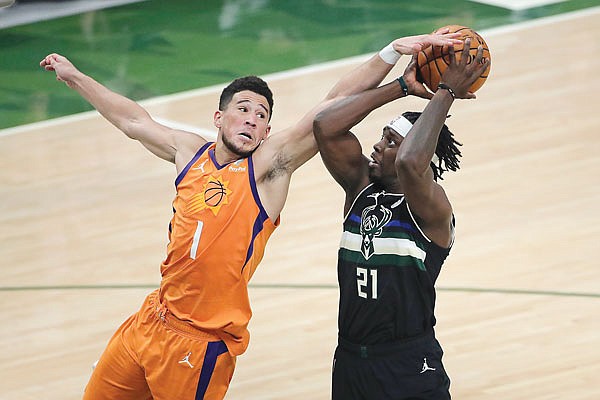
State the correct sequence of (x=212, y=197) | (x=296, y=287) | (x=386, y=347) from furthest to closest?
(x=296, y=287) → (x=212, y=197) → (x=386, y=347)

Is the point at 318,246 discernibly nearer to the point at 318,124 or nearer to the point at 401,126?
the point at 318,124

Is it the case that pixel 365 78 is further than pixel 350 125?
Yes

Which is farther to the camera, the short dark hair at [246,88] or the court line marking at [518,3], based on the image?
the court line marking at [518,3]

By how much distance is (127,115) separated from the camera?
596 cm

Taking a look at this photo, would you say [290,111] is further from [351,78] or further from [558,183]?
[351,78]

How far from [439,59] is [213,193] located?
1162 millimetres

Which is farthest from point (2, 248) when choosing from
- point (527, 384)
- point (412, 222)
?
point (412, 222)

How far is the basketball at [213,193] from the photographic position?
5512mm

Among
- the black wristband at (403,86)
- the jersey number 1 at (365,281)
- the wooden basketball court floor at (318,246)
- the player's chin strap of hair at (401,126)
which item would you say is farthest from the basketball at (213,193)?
the wooden basketball court floor at (318,246)

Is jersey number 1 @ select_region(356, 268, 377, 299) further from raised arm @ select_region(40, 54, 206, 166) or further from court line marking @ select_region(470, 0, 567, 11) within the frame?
court line marking @ select_region(470, 0, 567, 11)

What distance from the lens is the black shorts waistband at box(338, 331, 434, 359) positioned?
17.3 ft

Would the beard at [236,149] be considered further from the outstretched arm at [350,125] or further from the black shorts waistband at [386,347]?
the black shorts waistband at [386,347]

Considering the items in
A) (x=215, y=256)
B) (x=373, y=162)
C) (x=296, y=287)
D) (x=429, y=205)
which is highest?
(x=373, y=162)

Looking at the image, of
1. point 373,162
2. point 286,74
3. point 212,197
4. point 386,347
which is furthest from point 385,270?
point 286,74
